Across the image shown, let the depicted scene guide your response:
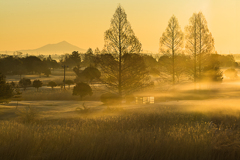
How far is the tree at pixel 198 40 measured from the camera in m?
39.7

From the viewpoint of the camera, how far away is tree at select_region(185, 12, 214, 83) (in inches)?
1563

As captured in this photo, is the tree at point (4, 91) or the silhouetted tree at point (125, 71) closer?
Answer: the tree at point (4, 91)

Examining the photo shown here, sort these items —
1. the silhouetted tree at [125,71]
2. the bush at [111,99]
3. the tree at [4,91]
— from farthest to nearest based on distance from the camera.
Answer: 1. the bush at [111,99]
2. the silhouetted tree at [125,71]
3. the tree at [4,91]

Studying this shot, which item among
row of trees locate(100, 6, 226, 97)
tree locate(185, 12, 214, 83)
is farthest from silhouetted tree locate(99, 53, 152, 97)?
tree locate(185, 12, 214, 83)

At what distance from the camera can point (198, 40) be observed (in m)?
40.3

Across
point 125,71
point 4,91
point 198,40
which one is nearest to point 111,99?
point 125,71

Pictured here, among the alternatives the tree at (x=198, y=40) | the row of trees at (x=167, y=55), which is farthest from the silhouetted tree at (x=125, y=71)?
the tree at (x=198, y=40)

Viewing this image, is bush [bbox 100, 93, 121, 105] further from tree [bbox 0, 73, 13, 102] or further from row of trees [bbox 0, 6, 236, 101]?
tree [bbox 0, 73, 13, 102]

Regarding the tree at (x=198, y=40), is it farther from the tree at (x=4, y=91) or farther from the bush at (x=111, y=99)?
the tree at (x=4, y=91)

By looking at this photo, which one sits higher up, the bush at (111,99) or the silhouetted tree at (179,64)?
the silhouetted tree at (179,64)

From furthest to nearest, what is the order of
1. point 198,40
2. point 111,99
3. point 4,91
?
point 198,40 → point 111,99 → point 4,91

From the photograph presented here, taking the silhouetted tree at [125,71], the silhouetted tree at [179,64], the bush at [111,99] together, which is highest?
the silhouetted tree at [179,64]

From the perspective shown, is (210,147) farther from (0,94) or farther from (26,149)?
(0,94)

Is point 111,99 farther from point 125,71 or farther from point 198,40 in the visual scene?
point 198,40
